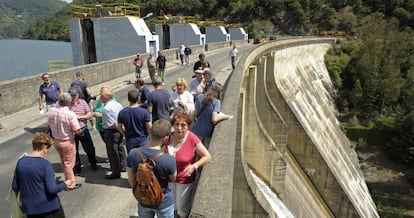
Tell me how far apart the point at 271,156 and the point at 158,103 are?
237 inches

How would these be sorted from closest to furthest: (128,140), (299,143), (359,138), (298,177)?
(128,140), (298,177), (299,143), (359,138)

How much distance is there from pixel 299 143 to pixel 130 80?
8.50 m

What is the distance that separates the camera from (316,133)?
19.8 meters

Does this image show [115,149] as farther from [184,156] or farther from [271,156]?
[271,156]

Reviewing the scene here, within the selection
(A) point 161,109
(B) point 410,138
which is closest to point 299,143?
(A) point 161,109

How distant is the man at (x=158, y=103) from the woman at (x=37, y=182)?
2633 millimetres

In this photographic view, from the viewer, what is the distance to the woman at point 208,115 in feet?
16.3

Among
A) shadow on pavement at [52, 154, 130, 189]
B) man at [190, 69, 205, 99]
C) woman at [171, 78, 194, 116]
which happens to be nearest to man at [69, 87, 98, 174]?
shadow on pavement at [52, 154, 130, 189]

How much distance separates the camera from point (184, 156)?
12.1 feet

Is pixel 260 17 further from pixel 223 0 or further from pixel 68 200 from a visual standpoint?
pixel 68 200

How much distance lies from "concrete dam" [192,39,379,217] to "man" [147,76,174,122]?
104 centimetres

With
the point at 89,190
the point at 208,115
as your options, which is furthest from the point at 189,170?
the point at 89,190

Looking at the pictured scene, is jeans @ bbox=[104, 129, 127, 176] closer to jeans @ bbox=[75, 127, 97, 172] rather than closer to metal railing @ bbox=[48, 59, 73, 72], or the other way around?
jeans @ bbox=[75, 127, 97, 172]

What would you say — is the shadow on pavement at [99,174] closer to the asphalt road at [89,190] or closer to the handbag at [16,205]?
the asphalt road at [89,190]
